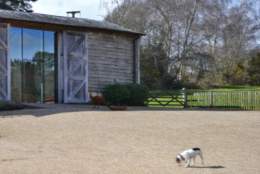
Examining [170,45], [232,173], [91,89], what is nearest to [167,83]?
[170,45]

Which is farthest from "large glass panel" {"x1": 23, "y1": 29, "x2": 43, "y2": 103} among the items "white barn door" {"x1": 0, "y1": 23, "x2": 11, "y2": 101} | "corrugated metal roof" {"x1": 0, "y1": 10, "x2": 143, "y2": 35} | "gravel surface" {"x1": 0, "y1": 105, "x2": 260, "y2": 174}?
"gravel surface" {"x1": 0, "y1": 105, "x2": 260, "y2": 174}

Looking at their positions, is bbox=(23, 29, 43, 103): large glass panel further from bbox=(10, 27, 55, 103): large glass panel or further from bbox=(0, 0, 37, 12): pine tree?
bbox=(0, 0, 37, 12): pine tree

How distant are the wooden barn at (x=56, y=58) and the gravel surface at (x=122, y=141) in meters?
5.21

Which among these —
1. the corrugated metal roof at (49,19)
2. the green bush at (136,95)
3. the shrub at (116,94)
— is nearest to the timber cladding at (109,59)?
the corrugated metal roof at (49,19)

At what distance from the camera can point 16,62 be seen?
28.2 m

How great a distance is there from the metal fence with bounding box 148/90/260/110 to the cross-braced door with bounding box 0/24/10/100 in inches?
345

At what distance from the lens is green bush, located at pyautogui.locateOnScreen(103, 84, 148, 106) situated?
29344 millimetres

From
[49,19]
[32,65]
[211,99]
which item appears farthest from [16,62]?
[211,99]

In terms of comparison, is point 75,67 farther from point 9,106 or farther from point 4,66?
point 9,106

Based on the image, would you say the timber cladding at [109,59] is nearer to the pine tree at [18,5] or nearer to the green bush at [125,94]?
the green bush at [125,94]

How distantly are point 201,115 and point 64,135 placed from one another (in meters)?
8.17

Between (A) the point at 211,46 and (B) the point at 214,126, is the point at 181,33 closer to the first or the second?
(A) the point at 211,46

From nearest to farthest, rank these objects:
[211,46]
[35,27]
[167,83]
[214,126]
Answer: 1. [214,126]
2. [35,27]
3. [167,83]
4. [211,46]

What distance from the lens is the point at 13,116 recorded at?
21062 mm
